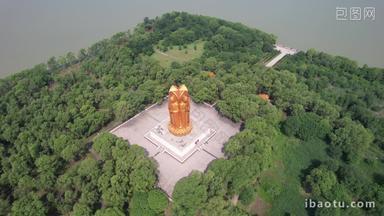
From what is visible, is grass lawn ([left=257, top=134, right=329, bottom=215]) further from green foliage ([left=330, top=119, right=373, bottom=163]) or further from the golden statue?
the golden statue

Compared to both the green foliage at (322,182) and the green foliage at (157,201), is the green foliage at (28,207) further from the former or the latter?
the green foliage at (322,182)

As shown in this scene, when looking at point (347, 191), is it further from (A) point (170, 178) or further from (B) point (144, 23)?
(B) point (144, 23)

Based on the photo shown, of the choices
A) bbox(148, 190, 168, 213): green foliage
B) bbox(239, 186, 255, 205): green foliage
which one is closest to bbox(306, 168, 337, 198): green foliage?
bbox(239, 186, 255, 205): green foliage

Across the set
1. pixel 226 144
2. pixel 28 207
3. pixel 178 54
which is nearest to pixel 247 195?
pixel 226 144

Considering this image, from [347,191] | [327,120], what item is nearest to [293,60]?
[327,120]

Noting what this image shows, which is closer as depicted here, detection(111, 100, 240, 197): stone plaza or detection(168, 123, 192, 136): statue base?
detection(111, 100, 240, 197): stone plaza

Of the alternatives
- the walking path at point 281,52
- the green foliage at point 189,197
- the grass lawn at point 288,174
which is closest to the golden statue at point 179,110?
the green foliage at point 189,197
